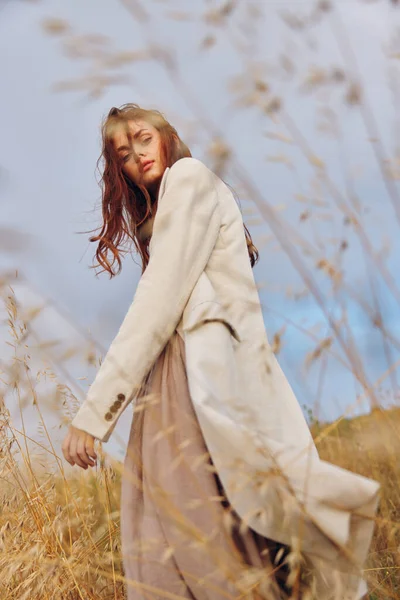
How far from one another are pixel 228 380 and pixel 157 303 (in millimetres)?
251

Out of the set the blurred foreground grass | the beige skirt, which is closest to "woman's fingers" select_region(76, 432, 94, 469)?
the beige skirt

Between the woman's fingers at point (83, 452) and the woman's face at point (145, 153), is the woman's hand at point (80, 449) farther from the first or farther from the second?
the woman's face at point (145, 153)

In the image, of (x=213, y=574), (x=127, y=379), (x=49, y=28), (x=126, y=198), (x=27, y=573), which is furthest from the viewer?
(x=27, y=573)

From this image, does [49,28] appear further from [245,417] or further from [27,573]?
[27,573]

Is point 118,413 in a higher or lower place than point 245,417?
higher

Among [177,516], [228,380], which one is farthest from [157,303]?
[177,516]

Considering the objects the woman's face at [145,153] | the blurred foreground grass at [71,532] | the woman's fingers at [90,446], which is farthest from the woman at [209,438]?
the blurred foreground grass at [71,532]

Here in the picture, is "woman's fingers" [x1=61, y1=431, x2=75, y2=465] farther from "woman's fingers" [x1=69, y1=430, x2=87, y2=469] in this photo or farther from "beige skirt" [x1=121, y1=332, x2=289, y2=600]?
"beige skirt" [x1=121, y1=332, x2=289, y2=600]

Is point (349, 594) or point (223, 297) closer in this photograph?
point (349, 594)

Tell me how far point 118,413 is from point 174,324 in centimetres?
24

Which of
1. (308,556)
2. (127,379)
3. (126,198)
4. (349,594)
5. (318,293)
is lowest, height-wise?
(349,594)

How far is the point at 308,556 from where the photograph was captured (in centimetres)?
150

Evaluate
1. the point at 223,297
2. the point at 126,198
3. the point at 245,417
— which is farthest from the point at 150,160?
the point at 245,417

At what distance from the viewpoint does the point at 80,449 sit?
163 centimetres
